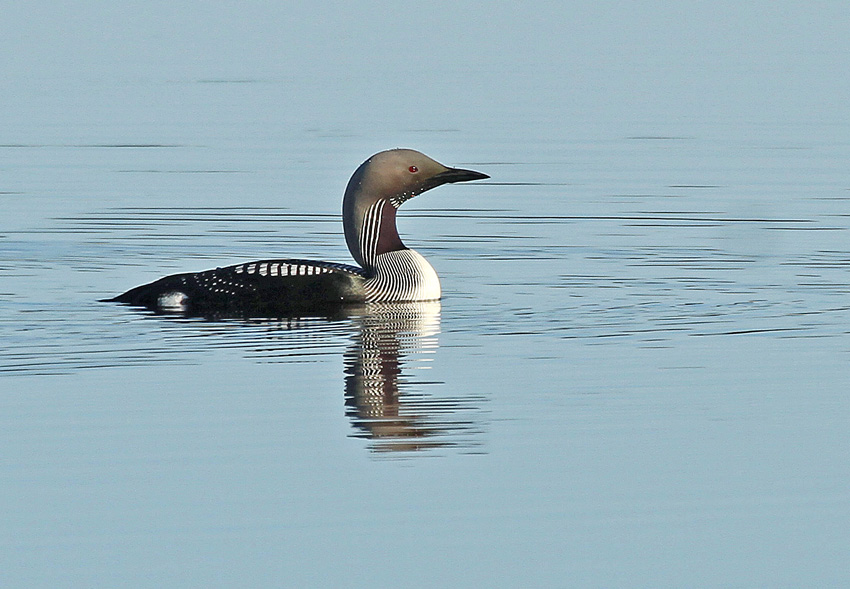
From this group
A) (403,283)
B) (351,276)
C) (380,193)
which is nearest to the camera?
(351,276)

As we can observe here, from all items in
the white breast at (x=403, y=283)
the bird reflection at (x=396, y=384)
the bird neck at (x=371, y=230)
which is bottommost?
the bird reflection at (x=396, y=384)

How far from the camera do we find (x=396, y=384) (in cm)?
680

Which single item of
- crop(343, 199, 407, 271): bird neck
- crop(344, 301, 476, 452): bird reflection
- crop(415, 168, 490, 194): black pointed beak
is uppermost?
crop(415, 168, 490, 194): black pointed beak

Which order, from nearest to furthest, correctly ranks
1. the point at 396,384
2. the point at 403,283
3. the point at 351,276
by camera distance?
the point at 396,384
the point at 351,276
the point at 403,283

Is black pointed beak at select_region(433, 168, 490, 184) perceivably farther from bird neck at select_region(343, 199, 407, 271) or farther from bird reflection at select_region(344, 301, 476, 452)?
bird reflection at select_region(344, 301, 476, 452)

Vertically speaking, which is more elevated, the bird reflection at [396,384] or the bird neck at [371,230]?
the bird neck at [371,230]

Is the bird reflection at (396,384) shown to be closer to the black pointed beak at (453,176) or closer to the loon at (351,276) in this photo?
the loon at (351,276)

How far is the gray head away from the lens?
354 inches

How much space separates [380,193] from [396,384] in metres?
2.35

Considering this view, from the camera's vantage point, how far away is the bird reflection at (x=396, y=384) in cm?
598

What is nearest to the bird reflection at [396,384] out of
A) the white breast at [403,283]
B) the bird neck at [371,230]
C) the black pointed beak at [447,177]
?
the white breast at [403,283]

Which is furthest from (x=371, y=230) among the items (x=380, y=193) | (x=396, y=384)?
(x=396, y=384)

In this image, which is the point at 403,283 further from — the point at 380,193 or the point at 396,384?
the point at 396,384

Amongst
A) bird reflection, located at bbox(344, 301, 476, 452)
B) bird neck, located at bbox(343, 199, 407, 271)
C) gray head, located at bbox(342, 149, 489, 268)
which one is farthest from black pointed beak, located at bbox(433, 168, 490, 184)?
bird reflection, located at bbox(344, 301, 476, 452)
